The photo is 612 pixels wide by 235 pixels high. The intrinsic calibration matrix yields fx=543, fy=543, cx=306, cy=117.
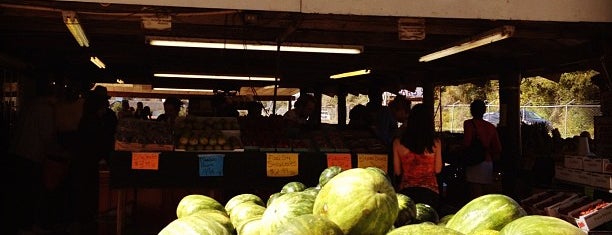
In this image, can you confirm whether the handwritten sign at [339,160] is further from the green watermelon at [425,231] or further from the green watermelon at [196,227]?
the green watermelon at [425,231]

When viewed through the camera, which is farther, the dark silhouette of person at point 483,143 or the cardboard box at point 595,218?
the dark silhouette of person at point 483,143

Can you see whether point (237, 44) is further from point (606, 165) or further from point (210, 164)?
point (606, 165)

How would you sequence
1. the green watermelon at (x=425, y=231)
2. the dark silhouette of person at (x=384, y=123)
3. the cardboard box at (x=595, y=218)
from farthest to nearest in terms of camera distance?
the dark silhouette of person at (x=384, y=123)
the cardboard box at (x=595, y=218)
the green watermelon at (x=425, y=231)

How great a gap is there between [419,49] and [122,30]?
12.1 feet

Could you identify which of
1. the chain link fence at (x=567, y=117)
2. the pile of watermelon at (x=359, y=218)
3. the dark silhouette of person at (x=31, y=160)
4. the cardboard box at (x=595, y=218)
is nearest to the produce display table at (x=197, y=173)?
the dark silhouette of person at (x=31, y=160)

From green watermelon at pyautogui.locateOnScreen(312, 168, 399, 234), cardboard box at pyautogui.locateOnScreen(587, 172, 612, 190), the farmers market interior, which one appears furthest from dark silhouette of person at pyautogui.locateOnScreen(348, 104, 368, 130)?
green watermelon at pyautogui.locateOnScreen(312, 168, 399, 234)

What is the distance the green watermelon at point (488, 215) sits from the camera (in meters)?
1.87

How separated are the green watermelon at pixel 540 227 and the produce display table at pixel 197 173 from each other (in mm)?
4330

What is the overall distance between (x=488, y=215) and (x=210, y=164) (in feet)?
14.0

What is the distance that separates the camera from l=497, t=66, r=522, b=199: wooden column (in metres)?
8.32

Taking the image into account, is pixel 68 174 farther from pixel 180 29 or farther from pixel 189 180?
pixel 180 29

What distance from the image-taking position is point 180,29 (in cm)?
579

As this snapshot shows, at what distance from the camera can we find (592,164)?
220 inches

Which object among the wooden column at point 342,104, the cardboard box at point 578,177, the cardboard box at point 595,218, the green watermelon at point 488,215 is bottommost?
the cardboard box at point 595,218
